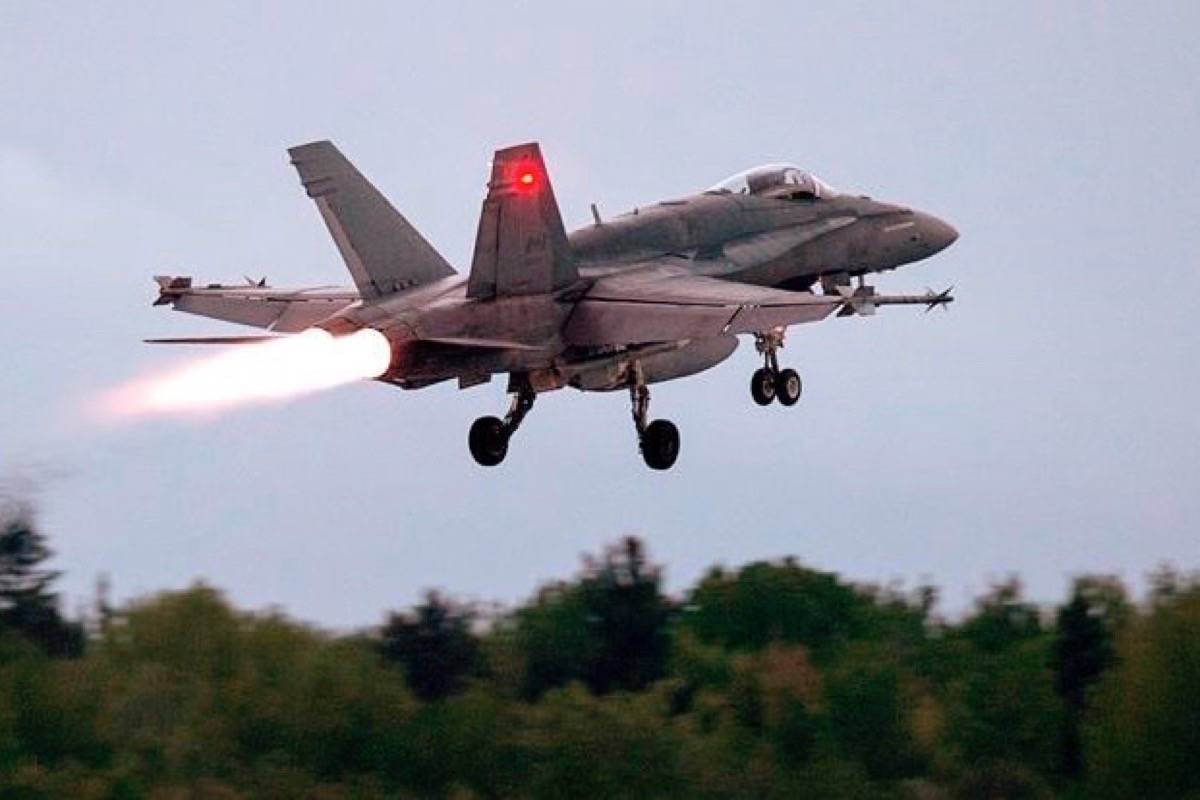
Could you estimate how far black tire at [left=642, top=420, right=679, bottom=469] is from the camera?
1879 inches

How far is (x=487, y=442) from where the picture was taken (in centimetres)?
4678

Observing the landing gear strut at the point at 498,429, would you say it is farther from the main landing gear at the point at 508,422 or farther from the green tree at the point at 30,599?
the green tree at the point at 30,599

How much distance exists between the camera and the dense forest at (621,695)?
2975 inches

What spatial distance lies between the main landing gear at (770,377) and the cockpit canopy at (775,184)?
7.57ft

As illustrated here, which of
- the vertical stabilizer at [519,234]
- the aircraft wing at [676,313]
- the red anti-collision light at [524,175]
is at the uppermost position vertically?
the red anti-collision light at [524,175]

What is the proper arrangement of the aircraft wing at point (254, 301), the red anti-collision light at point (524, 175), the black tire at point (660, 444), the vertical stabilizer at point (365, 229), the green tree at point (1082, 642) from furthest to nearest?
1. the green tree at point (1082, 642)
2. the aircraft wing at point (254, 301)
3. the black tire at point (660, 444)
4. the vertical stabilizer at point (365, 229)
5. the red anti-collision light at point (524, 175)

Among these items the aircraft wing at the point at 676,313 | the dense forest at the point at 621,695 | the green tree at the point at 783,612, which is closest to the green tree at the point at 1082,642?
the dense forest at the point at 621,695

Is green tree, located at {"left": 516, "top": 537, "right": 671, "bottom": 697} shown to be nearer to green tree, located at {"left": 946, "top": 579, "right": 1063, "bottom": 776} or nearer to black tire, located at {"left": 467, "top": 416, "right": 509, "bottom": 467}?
green tree, located at {"left": 946, "top": 579, "right": 1063, "bottom": 776}

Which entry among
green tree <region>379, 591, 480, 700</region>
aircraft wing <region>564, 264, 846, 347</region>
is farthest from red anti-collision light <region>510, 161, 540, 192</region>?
green tree <region>379, 591, 480, 700</region>

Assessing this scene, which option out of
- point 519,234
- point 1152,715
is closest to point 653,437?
point 519,234

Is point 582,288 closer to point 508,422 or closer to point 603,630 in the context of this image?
point 508,422

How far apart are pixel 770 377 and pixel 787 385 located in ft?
0.90

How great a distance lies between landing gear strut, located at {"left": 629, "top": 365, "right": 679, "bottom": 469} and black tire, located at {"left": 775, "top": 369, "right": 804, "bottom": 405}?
2787 mm

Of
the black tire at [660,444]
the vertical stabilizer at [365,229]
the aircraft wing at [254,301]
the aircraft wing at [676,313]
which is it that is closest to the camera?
the aircraft wing at [676,313]
